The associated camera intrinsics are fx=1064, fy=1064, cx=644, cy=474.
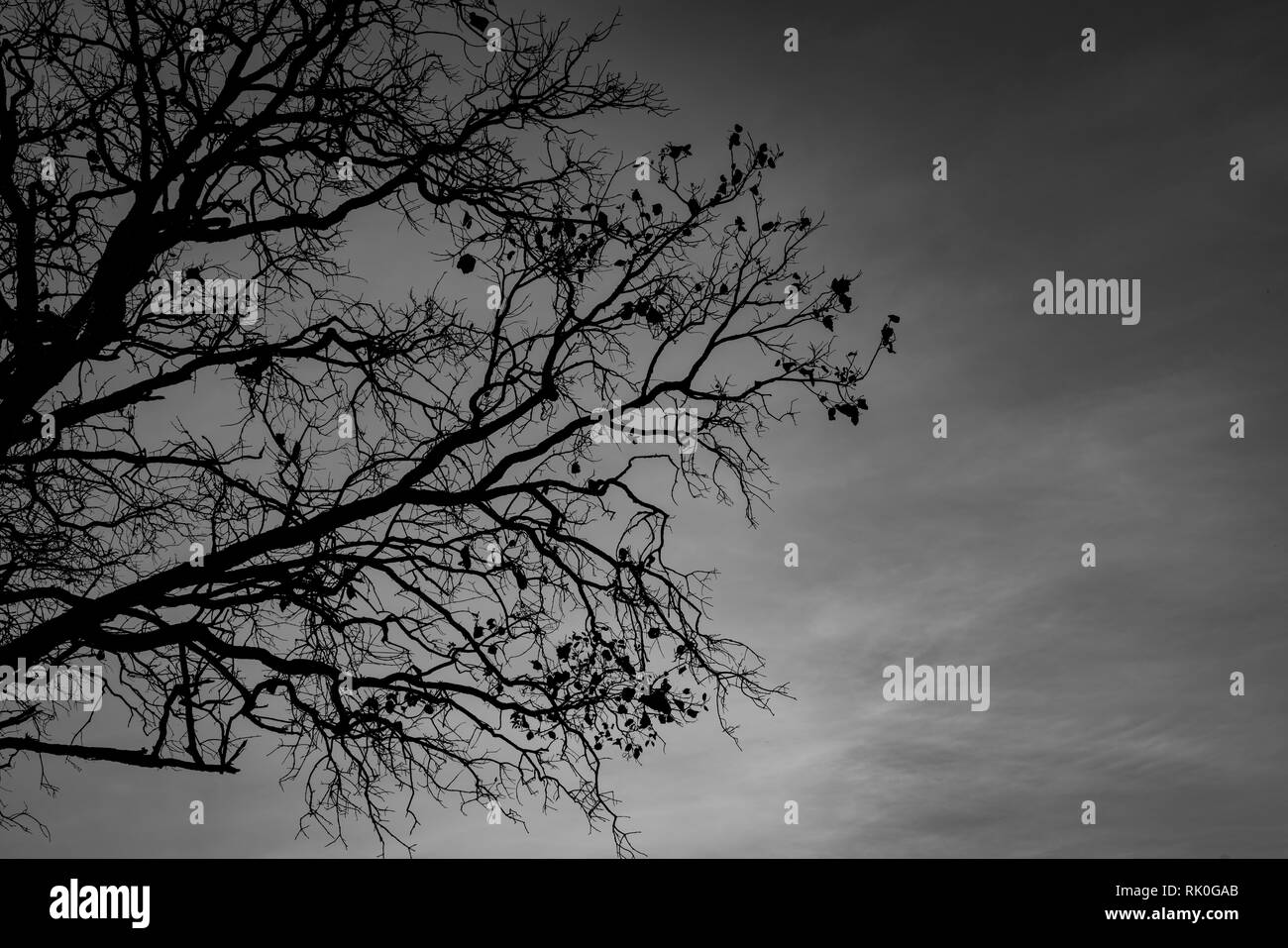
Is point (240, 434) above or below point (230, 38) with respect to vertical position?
below

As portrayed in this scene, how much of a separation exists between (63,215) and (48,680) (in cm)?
368

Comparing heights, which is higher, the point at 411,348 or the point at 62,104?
the point at 62,104

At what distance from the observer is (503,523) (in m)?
8.27
